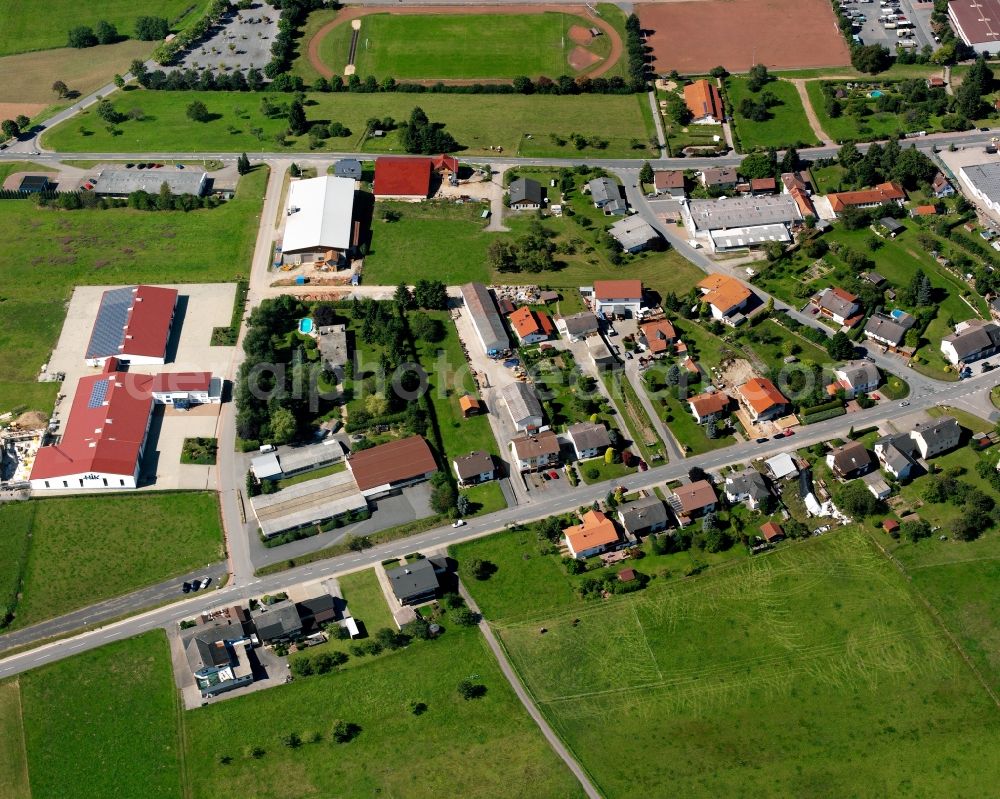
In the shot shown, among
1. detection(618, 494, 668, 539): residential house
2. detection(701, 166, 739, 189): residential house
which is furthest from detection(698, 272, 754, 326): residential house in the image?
detection(618, 494, 668, 539): residential house

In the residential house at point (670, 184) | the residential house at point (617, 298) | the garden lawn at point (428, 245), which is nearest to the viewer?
the residential house at point (617, 298)

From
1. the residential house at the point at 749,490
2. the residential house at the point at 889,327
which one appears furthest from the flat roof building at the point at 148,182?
the residential house at the point at 889,327

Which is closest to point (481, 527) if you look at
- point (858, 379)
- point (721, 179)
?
point (858, 379)

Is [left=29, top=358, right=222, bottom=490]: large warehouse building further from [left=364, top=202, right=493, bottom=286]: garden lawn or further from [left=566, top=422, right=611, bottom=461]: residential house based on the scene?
[left=566, top=422, right=611, bottom=461]: residential house

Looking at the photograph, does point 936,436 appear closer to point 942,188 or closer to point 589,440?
point 589,440

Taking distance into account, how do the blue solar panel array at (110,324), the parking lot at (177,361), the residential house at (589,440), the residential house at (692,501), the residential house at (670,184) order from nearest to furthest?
the residential house at (692,501)
the residential house at (589,440)
the parking lot at (177,361)
the blue solar panel array at (110,324)
the residential house at (670,184)

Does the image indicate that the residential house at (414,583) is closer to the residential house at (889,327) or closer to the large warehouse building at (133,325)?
the large warehouse building at (133,325)

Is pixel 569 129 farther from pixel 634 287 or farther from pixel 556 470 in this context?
pixel 556 470
